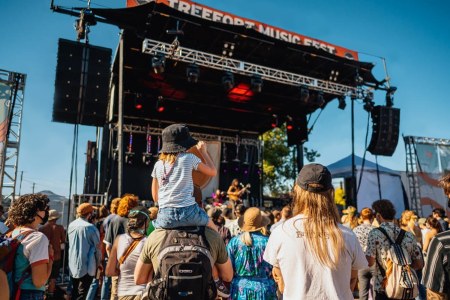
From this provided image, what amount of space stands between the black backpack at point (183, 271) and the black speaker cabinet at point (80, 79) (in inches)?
327

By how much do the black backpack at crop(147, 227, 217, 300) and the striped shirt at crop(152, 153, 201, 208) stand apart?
23cm

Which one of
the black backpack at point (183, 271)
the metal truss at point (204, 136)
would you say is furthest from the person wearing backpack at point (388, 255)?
the metal truss at point (204, 136)

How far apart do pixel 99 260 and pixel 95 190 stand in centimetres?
1089

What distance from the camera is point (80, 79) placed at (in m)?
9.13

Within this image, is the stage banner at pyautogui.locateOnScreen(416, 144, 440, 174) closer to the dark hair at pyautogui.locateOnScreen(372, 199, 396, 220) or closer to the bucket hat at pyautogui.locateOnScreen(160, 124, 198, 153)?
the dark hair at pyautogui.locateOnScreen(372, 199, 396, 220)

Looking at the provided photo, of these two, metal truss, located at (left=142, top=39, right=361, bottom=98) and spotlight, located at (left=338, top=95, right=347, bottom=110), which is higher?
metal truss, located at (left=142, top=39, right=361, bottom=98)

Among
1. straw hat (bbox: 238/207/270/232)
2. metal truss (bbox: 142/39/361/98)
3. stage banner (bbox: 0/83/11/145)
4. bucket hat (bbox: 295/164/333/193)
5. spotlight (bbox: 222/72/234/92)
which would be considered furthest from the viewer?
spotlight (bbox: 222/72/234/92)

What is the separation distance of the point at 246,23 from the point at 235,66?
2.01 metres

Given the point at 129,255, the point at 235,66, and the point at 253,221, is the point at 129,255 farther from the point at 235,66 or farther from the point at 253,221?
the point at 235,66

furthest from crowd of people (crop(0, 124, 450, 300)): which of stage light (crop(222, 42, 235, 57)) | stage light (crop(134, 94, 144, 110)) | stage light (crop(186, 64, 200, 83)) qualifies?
stage light (crop(134, 94, 144, 110))

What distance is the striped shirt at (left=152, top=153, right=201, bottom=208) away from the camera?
206 cm

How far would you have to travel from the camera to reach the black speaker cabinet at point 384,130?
1372 centimetres

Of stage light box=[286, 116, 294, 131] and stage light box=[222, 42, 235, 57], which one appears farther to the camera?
stage light box=[286, 116, 294, 131]

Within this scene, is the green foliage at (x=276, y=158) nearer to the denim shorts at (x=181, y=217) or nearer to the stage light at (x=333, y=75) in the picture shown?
the stage light at (x=333, y=75)
